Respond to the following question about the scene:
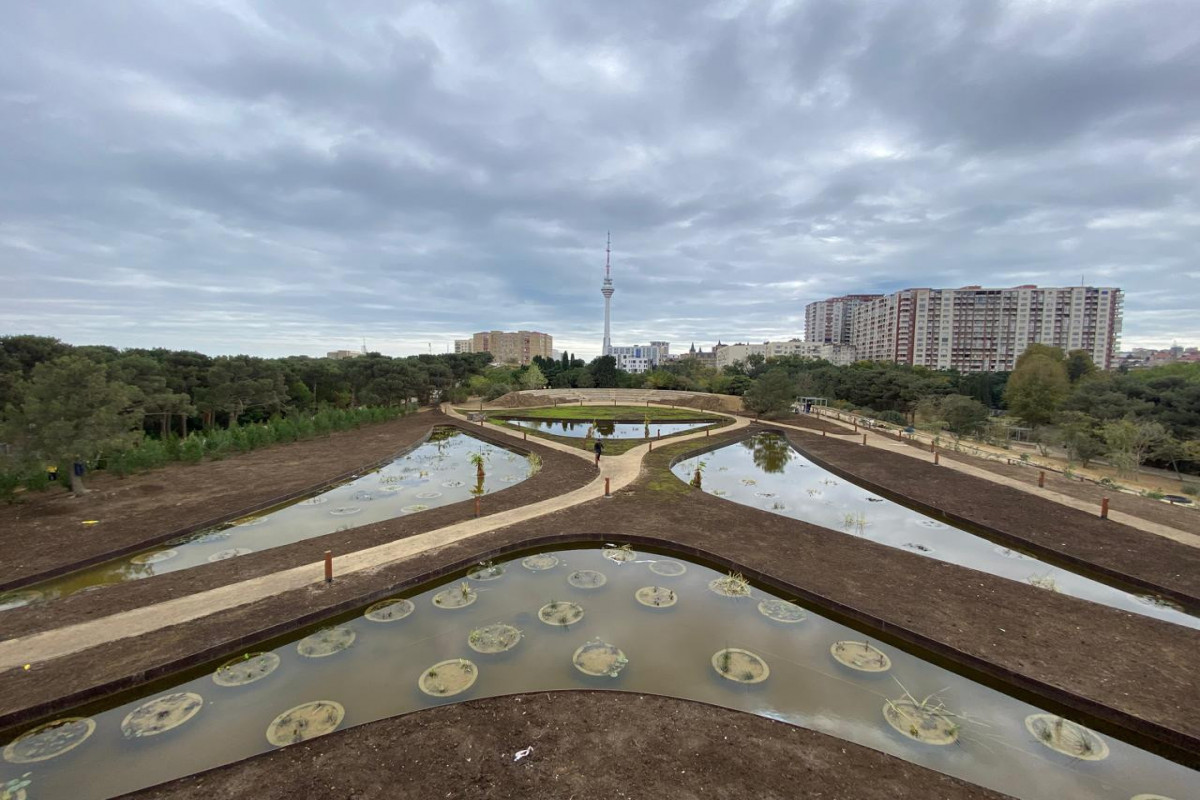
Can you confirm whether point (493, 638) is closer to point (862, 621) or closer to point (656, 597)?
point (656, 597)

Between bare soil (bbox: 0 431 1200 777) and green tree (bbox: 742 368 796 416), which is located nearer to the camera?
bare soil (bbox: 0 431 1200 777)

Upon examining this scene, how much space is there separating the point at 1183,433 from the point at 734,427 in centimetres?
2614

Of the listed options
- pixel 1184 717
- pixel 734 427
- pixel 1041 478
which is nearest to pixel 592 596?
pixel 1184 717

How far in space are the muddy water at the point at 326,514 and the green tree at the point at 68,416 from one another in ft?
18.8

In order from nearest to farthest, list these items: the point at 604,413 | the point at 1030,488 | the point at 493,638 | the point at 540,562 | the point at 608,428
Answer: the point at 493,638 < the point at 540,562 < the point at 1030,488 < the point at 608,428 < the point at 604,413

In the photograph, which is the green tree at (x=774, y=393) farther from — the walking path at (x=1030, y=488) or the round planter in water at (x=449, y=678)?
the round planter in water at (x=449, y=678)

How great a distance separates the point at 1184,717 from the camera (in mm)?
6648

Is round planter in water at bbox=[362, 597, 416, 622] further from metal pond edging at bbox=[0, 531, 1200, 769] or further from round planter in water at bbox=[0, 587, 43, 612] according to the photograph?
round planter in water at bbox=[0, 587, 43, 612]

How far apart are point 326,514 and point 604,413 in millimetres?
29141

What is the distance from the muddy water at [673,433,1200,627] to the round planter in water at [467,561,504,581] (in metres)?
9.58

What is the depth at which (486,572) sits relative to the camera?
11164 mm

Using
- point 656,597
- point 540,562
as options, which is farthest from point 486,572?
point 656,597

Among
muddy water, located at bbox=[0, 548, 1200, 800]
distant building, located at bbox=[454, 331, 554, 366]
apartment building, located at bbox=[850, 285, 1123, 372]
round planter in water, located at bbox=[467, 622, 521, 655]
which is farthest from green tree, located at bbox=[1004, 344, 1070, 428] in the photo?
distant building, located at bbox=[454, 331, 554, 366]

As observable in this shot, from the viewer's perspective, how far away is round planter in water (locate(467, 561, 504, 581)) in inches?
430
